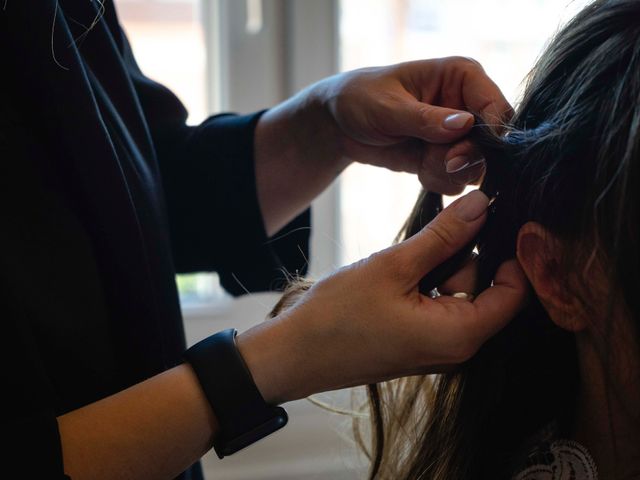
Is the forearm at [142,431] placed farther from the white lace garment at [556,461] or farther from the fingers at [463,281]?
the white lace garment at [556,461]

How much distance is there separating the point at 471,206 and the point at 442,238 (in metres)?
0.04

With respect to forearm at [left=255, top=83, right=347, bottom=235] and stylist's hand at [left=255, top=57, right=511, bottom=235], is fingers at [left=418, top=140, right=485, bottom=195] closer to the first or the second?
stylist's hand at [left=255, top=57, right=511, bottom=235]

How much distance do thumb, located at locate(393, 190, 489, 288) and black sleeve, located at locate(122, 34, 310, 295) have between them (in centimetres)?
29

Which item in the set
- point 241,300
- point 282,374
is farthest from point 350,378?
point 241,300

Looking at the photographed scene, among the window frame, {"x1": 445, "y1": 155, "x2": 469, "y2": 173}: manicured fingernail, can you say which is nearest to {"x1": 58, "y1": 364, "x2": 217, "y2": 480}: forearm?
{"x1": 445, "y1": 155, "x2": 469, "y2": 173}: manicured fingernail

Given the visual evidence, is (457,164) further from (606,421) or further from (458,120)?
(606,421)

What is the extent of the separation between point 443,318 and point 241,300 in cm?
82

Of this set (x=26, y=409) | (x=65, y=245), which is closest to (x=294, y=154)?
(x=65, y=245)

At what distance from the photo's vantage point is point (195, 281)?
139cm

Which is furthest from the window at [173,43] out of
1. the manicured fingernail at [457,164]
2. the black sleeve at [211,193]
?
the manicured fingernail at [457,164]

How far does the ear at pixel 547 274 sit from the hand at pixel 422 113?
88 millimetres

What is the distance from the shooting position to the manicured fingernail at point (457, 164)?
68 centimetres

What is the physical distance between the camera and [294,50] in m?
1.30

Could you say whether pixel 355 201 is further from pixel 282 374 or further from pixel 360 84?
pixel 282 374
